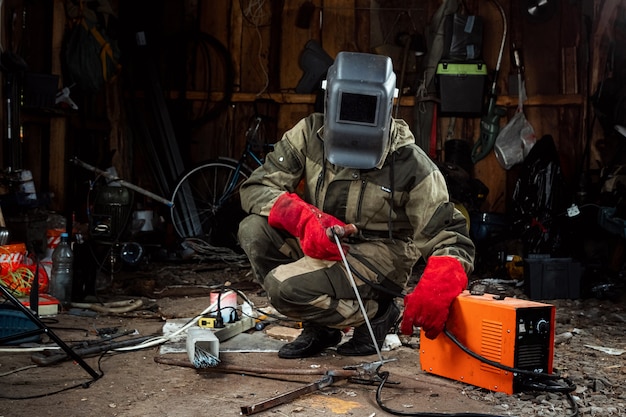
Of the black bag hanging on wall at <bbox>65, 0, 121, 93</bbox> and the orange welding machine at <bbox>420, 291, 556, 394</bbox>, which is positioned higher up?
the black bag hanging on wall at <bbox>65, 0, 121, 93</bbox>

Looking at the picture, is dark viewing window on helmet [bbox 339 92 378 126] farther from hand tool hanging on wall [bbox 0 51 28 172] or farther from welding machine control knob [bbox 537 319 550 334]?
hand tool hanging on wall [bbox 0 51 28 172]

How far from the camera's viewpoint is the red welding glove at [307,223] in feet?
9.20

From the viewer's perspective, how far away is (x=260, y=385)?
8.84ft

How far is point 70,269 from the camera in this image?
449cm

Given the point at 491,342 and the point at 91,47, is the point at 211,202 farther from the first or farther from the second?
the point at 491,342

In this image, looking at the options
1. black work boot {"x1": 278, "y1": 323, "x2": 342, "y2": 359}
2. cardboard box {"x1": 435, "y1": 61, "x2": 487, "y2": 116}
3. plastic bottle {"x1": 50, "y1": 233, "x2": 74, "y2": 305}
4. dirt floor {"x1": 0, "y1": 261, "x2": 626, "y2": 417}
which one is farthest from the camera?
cardboard box {"x1": 435, "y1": 61, "x2": 487, "y2": 116}

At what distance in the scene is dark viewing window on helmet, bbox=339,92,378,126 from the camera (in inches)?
108

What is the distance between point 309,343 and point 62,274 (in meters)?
2.02

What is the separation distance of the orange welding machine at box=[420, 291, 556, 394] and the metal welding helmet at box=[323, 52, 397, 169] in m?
0.70

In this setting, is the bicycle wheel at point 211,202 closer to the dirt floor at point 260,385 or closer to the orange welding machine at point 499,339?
the dirt floor at point 260,385

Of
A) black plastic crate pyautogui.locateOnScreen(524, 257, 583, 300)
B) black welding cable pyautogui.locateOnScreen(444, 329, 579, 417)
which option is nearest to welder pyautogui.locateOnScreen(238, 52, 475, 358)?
black welding cable pyautogui.locateOnScreen(444, 329, 579, 417)

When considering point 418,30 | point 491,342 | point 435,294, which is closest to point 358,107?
point 435,294

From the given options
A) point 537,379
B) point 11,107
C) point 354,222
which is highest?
point 11,107

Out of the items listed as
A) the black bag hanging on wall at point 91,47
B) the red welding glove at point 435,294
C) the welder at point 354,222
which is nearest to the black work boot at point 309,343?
the welder at point 354,222
